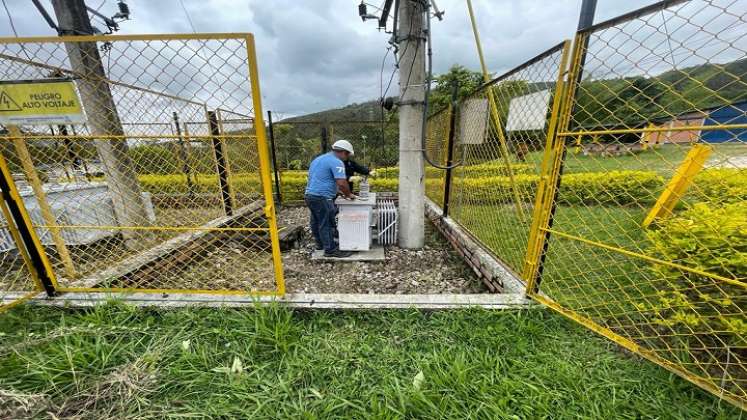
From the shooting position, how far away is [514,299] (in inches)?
84.0

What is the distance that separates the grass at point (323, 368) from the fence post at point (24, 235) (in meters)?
0.26

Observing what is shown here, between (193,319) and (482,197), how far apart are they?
339 cm

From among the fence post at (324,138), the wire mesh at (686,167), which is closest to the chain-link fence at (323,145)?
the fence post at (324,138)

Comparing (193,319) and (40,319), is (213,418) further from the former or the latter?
(40,319)

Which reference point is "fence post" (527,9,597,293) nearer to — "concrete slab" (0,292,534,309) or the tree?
"concrete slab" (0,292,534,309)

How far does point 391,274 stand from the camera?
3428 millimetres

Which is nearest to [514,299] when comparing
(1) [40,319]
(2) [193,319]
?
(2) [193,319]

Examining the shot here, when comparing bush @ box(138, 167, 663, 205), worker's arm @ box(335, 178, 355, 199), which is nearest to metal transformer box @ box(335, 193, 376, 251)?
worker's arm @ box(335, 178, 355, 199)

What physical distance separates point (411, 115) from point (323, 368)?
312 cm

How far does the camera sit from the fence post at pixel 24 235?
74.5 inches

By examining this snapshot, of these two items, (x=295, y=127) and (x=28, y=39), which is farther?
(x=295, y=127)

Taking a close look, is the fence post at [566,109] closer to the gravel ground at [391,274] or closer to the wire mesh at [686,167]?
the wire mesh at [686,167]

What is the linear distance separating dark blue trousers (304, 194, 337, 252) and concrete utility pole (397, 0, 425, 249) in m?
1.10

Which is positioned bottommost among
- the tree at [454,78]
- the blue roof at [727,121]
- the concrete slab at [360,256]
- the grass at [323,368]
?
the concrete slab at [360,256]
